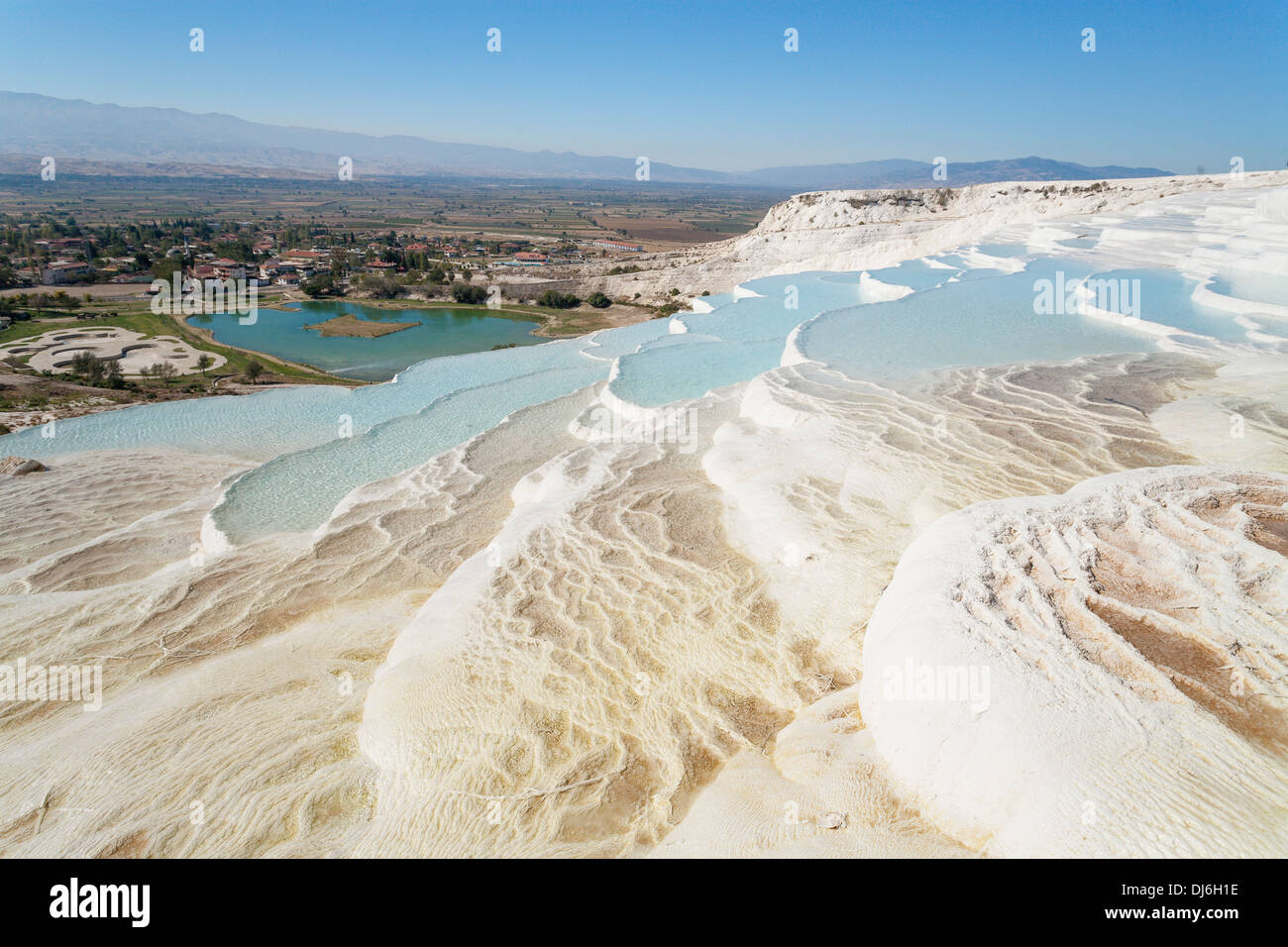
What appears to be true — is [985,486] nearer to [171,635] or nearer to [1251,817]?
[1251,817]

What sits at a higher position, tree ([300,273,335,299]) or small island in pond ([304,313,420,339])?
tree ([300,273,335,299])

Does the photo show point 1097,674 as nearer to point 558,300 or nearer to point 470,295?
point 558,300

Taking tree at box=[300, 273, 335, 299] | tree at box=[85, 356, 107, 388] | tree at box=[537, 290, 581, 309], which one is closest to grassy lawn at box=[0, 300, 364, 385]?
tree at box=[85, 356, 107, 388]

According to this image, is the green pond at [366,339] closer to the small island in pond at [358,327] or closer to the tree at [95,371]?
the small island in pond at [358,327]

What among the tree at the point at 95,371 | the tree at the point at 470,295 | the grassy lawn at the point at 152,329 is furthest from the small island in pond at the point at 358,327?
the tree at the point at 95,371

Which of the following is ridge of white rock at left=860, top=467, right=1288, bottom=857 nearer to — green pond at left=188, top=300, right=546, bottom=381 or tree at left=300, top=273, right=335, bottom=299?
green pond at left=188, top=300, right=546, bottom=381

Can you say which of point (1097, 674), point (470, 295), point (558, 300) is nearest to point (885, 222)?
point (558, 300)

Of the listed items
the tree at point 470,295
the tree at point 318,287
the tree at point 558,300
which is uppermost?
the tree at point 318,287
